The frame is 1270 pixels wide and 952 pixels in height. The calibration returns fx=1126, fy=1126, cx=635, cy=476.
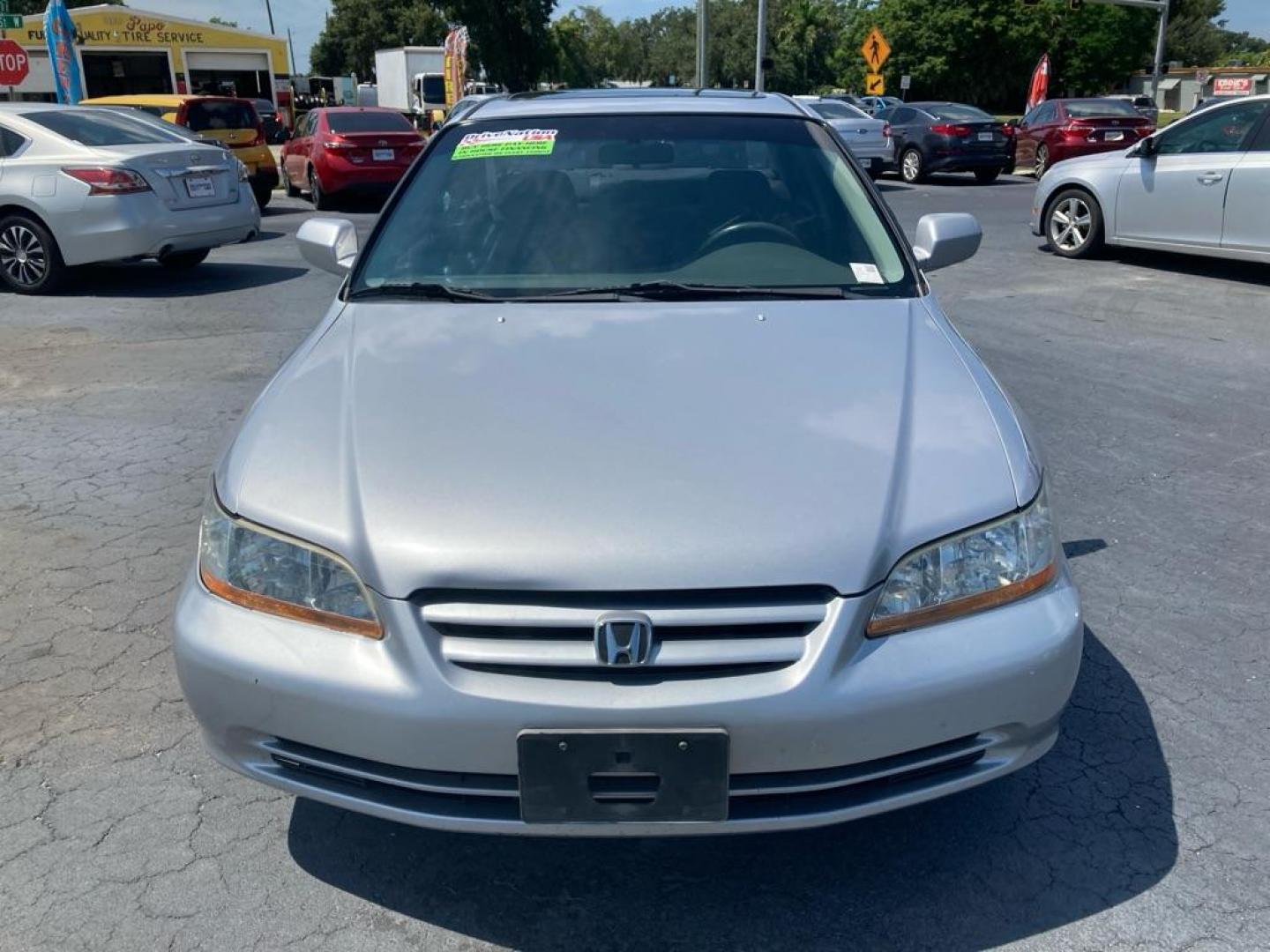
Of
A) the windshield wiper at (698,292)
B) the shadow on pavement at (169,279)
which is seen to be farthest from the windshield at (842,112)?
the windshield wiper at (698,292)

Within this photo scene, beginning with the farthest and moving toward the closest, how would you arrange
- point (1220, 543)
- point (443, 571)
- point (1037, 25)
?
point (1037, 25), point (1220, 543), point (443, 571)

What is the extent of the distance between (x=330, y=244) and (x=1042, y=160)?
1893 cm

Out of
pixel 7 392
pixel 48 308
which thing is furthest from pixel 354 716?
pixel 48 308

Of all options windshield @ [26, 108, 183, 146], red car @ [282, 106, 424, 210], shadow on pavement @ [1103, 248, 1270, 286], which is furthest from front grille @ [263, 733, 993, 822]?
red car @ [282, 106, 424, 210]

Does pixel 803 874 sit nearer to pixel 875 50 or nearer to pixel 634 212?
pixel 634 212

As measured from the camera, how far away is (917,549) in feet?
7.26

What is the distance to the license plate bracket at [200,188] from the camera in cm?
959

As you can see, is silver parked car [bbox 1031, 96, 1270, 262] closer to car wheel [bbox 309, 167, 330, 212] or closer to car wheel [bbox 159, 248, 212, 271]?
car wheel [bbox 159, 248, 212, 271]

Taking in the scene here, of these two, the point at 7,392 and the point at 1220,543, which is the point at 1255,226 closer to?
the point at 1220,543

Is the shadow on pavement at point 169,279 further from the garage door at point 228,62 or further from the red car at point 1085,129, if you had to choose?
the garage door at point 228,62

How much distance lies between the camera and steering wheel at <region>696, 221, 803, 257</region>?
11.6 feet

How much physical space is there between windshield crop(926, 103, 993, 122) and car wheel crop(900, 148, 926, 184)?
0.78 m

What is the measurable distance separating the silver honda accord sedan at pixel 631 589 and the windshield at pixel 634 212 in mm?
584

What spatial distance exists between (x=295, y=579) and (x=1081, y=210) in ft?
33.9
